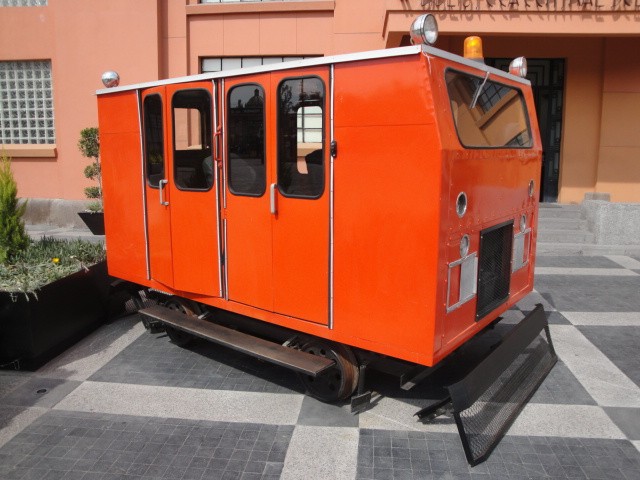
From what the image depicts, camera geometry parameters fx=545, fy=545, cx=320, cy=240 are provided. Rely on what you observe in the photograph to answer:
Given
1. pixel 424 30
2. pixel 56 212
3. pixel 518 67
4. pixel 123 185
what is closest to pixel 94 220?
pixel 56 212

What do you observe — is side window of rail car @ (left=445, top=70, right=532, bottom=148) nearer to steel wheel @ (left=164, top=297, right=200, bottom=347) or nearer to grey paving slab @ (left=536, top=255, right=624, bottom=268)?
steel wheel @ (left=164, top=297, right=200, bottom=347)

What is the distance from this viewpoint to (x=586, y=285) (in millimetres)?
7570

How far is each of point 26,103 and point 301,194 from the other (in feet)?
36.5

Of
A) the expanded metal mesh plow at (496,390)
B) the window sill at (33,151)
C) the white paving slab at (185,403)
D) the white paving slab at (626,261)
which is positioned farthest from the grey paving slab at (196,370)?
the window sill at (33,151)

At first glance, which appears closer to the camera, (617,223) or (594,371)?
(594,371)

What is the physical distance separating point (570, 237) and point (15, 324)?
9035 mm

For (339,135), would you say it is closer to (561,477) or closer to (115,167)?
(561,477)

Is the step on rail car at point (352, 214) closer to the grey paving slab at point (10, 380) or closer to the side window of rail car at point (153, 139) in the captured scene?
the side window of rail car at point (153, 139)

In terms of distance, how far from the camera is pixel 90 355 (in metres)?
5.16

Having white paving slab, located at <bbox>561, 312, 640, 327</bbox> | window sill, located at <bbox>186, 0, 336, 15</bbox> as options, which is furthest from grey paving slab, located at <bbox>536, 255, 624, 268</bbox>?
window sill, located at <bbox>186, 0, 336, 15</bbox>

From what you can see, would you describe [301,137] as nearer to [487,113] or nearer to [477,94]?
[477,94]

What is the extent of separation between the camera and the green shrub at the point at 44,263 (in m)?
4.98

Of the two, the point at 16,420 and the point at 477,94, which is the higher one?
the point at 477,94

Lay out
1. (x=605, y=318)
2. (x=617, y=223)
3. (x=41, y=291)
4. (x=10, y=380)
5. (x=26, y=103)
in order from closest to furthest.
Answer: (x=10, y=380) < (x=41, y=291) < (x=605, y=318) < (x=617, y=223) < (x=26, y=103)
